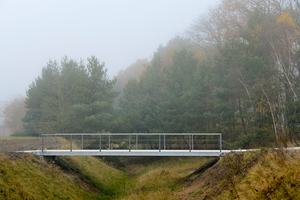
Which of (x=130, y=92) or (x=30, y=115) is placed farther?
(x=30, y=115)

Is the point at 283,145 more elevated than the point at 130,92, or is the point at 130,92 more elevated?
the point at 130,92

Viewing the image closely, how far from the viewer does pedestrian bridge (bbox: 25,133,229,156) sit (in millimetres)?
13586

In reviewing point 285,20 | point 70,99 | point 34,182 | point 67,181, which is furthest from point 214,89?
point 70,99

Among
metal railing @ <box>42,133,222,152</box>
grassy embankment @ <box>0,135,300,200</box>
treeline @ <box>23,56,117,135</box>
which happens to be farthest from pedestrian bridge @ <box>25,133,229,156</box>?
treeline @ <box>23,56,117,135</box>

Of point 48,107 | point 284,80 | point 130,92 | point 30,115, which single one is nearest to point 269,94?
point 284,80

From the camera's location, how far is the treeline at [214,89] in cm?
2139

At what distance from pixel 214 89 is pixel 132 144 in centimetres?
1207

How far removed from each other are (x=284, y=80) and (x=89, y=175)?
16269 mm

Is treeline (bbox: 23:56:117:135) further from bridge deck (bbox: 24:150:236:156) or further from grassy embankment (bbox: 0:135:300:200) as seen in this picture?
bridge deck (bbox: 24:150:236:156)

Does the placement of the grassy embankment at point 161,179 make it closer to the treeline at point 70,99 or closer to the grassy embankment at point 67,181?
the grassy embankment at point 67,181

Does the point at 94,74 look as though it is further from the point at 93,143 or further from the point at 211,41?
the point at 93,143

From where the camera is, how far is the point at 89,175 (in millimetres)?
16250

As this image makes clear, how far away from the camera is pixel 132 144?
15031mm

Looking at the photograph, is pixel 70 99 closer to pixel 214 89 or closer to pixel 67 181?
pixel 214 89
